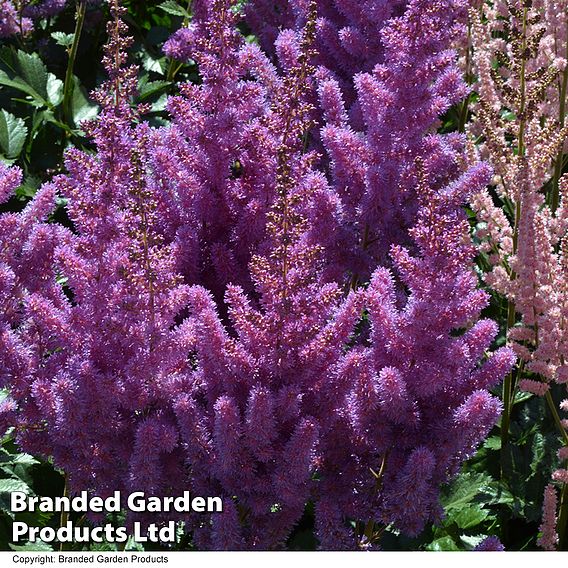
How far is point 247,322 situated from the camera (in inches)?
108

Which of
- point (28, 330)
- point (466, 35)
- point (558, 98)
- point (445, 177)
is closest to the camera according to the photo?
point (28, 330)

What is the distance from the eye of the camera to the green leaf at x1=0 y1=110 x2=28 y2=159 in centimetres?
454

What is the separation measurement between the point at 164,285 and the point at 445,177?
0.97 m

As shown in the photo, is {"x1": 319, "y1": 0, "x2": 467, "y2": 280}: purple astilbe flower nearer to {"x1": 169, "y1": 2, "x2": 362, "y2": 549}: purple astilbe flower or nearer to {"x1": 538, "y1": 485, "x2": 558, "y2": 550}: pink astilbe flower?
{"x1": 169, "y1": 2, "x2": 362, "y2": 549}: purple astilbe flower

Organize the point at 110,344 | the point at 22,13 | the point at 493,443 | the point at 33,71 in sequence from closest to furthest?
the point at 110,344 < the point at 493,443 < the point at 33,71 < the point at 22,13

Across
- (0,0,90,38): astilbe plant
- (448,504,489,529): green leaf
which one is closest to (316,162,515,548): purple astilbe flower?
(448,504,489,529): green leaf

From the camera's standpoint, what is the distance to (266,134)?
312cm

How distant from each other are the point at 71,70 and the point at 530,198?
7.14 feet

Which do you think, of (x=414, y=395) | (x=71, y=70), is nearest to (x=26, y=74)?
(x=71, y=70)

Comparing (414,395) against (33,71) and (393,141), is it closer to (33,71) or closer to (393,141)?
(393,141)

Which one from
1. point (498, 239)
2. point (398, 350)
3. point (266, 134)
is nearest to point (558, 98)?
point (498, 239)

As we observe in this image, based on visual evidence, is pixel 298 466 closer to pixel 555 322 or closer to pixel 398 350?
pixel 398 350

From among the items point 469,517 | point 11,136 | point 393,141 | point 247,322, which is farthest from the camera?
point 11,136

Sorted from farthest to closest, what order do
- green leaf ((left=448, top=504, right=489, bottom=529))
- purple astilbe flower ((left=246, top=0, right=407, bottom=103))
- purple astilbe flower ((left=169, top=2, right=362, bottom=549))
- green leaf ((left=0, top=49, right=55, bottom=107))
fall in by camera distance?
green leaf ((left=0, top=49, right=55, bottom=107)) → purple astilbe flower ((left=246, top=0, right=407, bottom=103)) → green leaf ((left=448, top=504, right=489, bottom=529)) → purple astilbe flower ((left=169, top=2, right=362, bottom=549))
